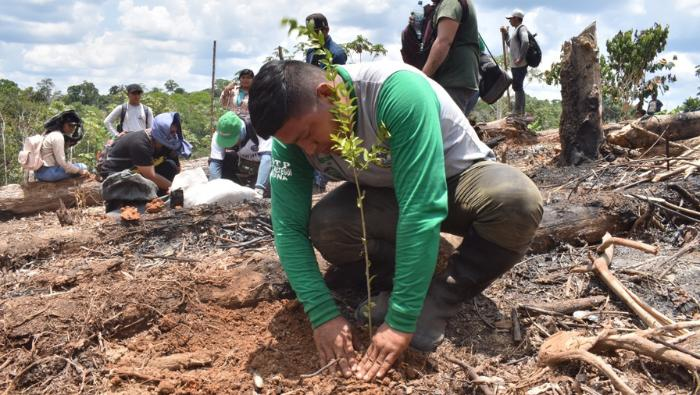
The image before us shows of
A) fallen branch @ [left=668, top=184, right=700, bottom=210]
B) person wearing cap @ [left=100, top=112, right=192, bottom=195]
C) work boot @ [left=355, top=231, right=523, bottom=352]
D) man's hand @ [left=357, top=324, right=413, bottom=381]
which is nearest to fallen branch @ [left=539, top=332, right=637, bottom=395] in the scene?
work boot @ [left=355, top=231, right=523, bottom=352]

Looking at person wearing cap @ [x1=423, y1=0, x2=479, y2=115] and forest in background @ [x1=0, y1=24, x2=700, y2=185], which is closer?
person wearing cap @ [x1=423, y1=0, x2=479, y2=115]

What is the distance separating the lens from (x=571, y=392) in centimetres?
182

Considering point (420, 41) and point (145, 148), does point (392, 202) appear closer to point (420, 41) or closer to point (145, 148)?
point (420, 41)

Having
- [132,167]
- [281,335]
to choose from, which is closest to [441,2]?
[281,335]

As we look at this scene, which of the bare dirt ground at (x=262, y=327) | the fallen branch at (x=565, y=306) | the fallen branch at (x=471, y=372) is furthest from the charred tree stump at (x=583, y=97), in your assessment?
the fallen branch at (x=471, y=372)

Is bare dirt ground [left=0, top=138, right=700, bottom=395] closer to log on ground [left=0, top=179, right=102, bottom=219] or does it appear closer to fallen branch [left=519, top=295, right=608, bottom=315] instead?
fallen branch [left=519, top=295, right=608, bottom=315]

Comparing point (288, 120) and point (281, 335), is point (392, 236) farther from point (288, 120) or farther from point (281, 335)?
point (288, 120)

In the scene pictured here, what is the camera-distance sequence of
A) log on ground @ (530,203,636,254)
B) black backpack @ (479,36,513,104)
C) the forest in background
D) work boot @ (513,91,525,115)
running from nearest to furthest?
log on ground @ (530,203,636,254) < black backpack @ (479,36,513,104) < work boot @ (513,91,525,115) < the forest in background

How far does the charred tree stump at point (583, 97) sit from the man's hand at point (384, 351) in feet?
13.8

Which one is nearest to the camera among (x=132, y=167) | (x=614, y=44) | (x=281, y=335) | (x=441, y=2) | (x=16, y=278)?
(x=281, y=335)

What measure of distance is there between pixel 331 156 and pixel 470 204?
0.58 m

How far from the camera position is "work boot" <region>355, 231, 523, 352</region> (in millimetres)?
2172

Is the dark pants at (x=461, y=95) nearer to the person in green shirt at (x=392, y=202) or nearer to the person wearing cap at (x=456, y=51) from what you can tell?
the person wearing cap at (x=456, y=51)

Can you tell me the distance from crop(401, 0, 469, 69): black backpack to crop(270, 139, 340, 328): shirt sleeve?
2018 millimetres
